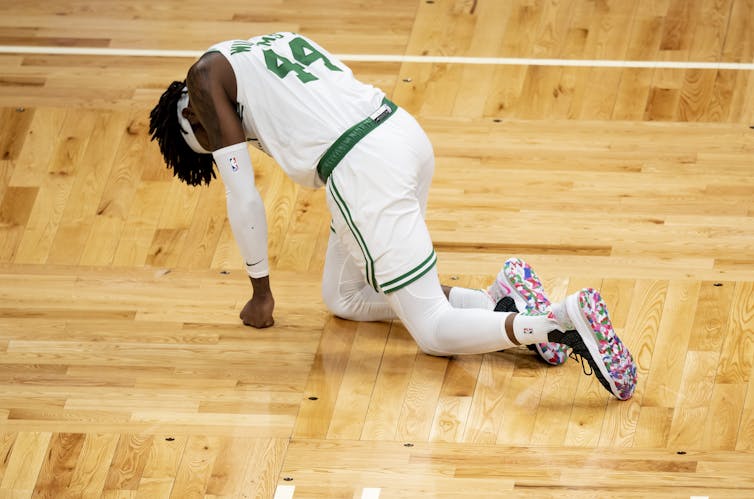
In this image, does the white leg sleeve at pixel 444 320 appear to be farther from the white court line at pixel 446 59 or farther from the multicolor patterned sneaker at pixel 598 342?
the white court line at pixel 446 59

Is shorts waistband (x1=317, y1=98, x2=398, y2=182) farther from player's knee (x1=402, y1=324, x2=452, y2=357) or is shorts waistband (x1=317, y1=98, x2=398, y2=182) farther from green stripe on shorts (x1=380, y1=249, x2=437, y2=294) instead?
player's knee (x1=402, y1=324, x2=452, y2=357)

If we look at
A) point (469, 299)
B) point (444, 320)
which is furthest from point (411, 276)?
point (469, 299)

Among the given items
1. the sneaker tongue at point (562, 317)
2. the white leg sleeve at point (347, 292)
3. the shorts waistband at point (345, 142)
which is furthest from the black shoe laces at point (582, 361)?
the shorts waistband at point (345, 142)

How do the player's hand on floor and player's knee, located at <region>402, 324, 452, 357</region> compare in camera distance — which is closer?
player's knee, located at <region>402, 324, 452, 357</region>

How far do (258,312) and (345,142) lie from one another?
50 centimetres

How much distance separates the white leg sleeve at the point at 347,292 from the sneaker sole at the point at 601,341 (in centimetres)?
56

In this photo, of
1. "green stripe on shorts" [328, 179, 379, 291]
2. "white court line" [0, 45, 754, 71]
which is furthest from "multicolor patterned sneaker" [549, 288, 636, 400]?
"white court line" [0, 45, 754, 71]

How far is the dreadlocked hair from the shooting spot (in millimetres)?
3117

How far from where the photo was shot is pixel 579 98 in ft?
13.1

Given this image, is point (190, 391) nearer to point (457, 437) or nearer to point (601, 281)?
point (457, 437)

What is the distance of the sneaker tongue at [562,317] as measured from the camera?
113 inches

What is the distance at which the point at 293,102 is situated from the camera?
3008 mm

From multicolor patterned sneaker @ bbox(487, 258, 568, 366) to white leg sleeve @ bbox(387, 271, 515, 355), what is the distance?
0.34 feet

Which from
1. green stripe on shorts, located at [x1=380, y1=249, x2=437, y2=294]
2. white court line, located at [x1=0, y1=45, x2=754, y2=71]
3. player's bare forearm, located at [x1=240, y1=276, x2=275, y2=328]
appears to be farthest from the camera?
white court line, located at [x1=0, y1=45, x2=754, y2=71]
